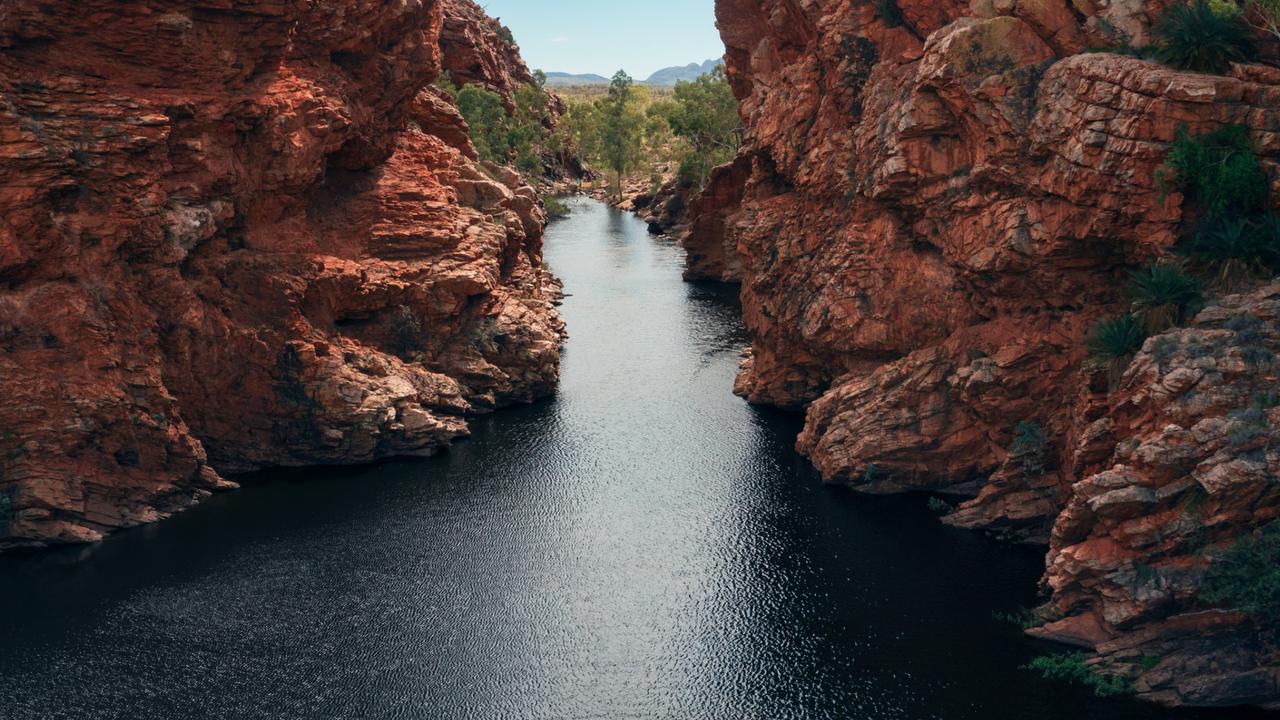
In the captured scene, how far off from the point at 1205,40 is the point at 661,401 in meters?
30.4

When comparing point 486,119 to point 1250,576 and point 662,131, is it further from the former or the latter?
point 1250,576

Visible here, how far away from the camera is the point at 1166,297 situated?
2928 centimetres

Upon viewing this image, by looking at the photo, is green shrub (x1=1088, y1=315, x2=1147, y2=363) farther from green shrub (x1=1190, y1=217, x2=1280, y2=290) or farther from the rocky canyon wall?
green shrub (x1=1190, y1=217, x2=1280, y2=290)

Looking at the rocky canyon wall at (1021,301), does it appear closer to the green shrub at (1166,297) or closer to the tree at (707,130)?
the green shrub at (1166,297)

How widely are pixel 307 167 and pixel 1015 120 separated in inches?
1189

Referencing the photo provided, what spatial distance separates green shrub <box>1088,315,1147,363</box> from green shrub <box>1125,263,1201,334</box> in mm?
310

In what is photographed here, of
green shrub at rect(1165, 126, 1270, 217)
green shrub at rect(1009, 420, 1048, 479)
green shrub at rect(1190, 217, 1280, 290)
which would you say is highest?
green shrub at rect(1165, 126, 1270, 217)

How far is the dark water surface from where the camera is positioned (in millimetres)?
27484

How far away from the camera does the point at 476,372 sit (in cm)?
5112

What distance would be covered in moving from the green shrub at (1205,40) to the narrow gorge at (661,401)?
304mm

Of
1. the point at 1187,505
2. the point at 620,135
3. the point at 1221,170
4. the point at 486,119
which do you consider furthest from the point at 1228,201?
the point at 620,135

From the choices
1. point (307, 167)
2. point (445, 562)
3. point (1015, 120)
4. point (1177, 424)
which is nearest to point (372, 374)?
point (307, 167)

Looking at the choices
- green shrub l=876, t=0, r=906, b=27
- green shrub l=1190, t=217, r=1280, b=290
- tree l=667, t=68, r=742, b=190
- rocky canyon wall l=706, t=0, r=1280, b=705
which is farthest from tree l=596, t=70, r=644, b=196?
green shrub l=1190, t=217, r=1280, b=290

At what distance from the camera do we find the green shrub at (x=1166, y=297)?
29125mm
